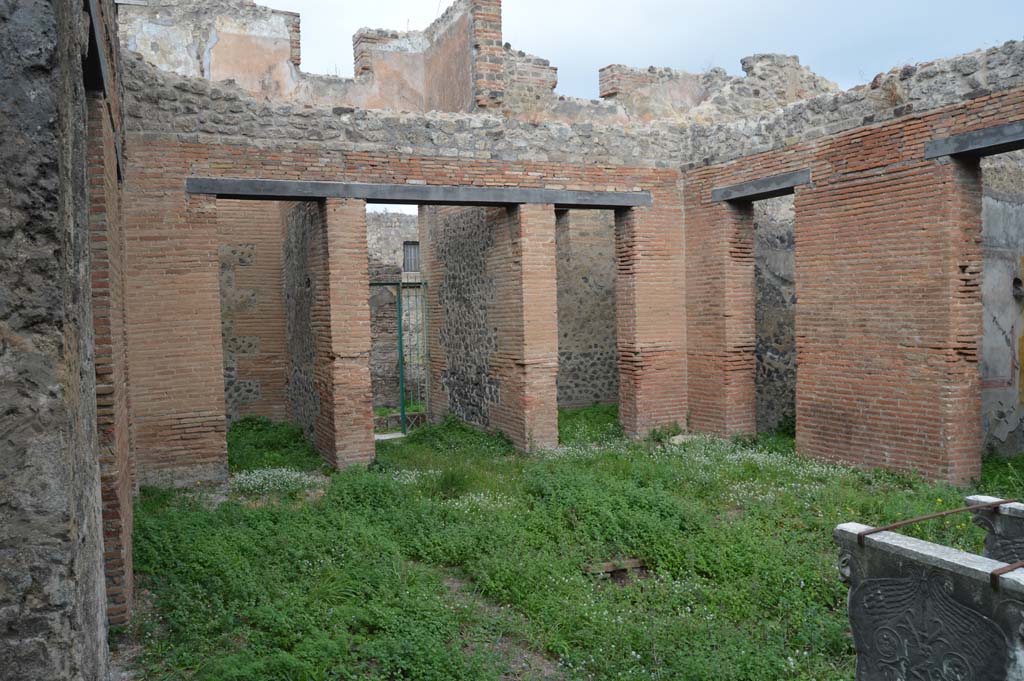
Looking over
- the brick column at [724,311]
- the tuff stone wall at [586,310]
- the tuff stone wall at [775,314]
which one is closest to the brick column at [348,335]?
the brick column at [724,311]

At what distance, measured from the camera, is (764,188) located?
9422 millimetres

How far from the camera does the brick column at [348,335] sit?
8922 mm

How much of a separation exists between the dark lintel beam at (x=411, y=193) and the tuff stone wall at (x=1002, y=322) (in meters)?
4.06

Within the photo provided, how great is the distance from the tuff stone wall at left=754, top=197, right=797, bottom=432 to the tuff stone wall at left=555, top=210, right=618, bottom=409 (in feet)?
9.21

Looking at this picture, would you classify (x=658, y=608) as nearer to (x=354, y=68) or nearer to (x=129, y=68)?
(x=129, y=68)

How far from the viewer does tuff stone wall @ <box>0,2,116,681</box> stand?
1603 millimetres

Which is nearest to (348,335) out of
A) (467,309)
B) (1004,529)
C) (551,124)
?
(467,309)

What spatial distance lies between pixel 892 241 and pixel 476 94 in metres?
6.65

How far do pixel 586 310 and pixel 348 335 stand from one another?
5.32m

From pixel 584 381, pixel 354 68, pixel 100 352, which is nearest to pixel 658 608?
pixel 100 352

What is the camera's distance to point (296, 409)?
38.8 feet

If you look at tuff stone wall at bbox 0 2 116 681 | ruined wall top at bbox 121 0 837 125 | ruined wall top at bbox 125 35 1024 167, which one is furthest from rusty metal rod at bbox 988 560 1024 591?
ruined wall top at bbox 121 0 837 125

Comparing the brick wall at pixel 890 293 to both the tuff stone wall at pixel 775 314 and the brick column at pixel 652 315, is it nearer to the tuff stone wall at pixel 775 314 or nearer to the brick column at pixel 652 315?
the brick column at pixel 652 315

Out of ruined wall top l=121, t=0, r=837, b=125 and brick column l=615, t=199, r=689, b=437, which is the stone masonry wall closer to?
ruined wall top l=121, t=0, r=837, b=125
